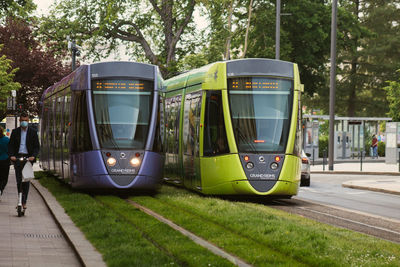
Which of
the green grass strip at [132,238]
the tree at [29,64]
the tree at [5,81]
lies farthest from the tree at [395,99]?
the green grass strip at [132,238]

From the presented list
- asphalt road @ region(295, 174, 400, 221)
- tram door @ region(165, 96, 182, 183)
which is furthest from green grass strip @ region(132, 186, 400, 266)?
tram door @ region(165, 96, 182, 183)

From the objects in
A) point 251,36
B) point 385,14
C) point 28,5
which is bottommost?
point 28,5

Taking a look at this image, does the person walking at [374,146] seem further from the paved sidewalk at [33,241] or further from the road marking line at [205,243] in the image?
the road marking line at [205,243]

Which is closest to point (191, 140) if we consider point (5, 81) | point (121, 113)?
point (121, 113)

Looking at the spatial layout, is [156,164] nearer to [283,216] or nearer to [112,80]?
[112,80]

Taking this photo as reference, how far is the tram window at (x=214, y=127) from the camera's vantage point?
58.2 ft

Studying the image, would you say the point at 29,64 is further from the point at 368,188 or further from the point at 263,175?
the point at 263,175

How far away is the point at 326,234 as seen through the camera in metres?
11.7

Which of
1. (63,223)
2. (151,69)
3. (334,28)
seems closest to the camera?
(63,223)

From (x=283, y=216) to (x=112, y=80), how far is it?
19.6 feet

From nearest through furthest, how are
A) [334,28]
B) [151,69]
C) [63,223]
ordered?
[63,223] → [151,69] → [334,28]

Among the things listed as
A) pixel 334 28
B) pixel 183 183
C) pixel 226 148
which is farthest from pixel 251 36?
pixel 226 148

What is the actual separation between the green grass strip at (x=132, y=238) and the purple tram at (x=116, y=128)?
218 centimetres

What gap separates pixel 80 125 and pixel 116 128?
88 cm
